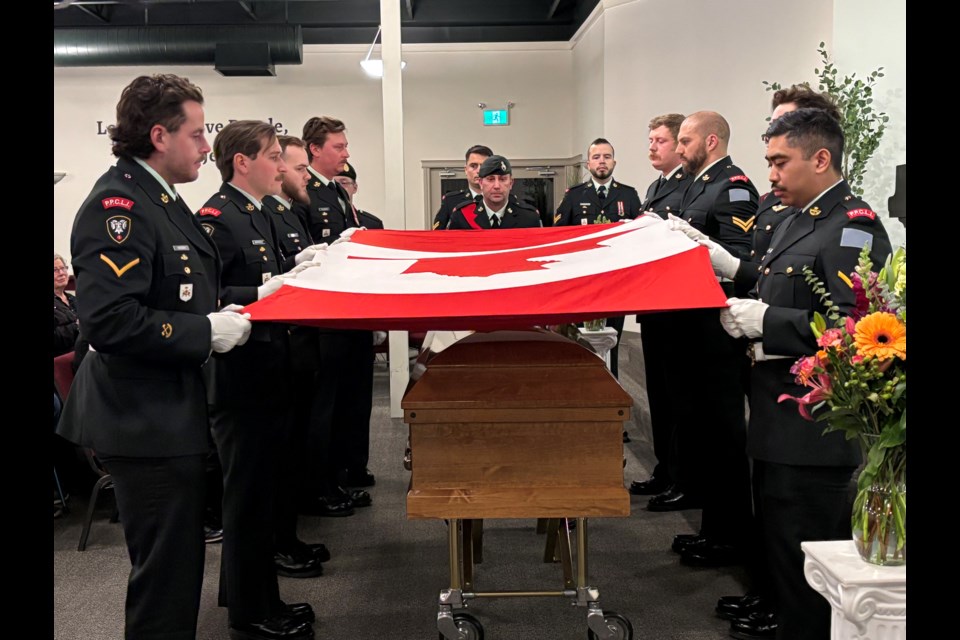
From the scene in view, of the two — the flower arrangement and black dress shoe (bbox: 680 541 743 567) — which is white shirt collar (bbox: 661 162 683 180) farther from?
the flower arrangement

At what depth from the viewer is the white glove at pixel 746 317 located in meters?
2.37

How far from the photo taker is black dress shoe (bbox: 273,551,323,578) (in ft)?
11.5

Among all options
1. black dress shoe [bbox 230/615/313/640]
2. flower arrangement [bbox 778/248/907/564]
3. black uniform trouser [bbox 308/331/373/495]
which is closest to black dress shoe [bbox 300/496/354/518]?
black uniform trouser [bbox 308/331/373/495]

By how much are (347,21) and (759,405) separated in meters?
9.52

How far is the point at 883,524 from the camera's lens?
168 centimetres

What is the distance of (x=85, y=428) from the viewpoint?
2154 millimetres

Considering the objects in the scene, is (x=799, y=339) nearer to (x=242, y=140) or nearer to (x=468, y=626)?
(x=468, y=626)

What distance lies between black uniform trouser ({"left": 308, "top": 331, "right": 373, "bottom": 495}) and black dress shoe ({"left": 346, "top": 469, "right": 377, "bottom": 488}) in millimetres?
29

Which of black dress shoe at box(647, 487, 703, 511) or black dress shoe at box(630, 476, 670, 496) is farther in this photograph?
black dress shoe at box(630, 476, 670, 496)

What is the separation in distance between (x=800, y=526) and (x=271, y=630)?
5.48 feet

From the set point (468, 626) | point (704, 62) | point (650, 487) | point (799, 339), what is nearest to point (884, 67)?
point (704, 62)
